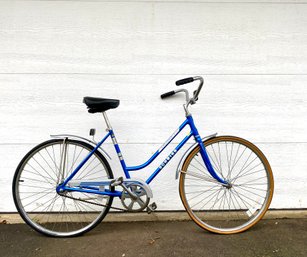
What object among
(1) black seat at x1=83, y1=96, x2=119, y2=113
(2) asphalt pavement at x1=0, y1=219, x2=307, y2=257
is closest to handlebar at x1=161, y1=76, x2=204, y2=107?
(1) black seat at x1=83, y1=96, x2=119, y2=113

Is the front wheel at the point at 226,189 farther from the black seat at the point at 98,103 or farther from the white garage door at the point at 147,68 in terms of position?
the black seat at the point at 98,103

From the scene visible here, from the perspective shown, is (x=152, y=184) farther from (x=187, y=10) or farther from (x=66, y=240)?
(x=187, y=10)

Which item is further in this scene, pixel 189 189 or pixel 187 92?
pixel 189 189

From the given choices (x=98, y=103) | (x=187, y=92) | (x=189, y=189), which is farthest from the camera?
(x=189, y=189)

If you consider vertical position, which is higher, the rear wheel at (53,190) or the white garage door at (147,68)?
the white garage door at (147,68)

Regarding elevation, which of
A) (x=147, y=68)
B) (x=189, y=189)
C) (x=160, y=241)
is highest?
(x=147, y=68)

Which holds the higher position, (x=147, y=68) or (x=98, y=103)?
(x=147, y=68)

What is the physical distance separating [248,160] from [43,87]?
217cm

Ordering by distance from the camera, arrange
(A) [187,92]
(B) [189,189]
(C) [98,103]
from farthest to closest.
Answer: (B) [189,189] < (A) [187,92] < (C) [98,103]

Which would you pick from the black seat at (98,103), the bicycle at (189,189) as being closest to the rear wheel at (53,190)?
the bicycle at (189,189)

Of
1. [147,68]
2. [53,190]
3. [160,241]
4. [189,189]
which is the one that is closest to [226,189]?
[189,189]

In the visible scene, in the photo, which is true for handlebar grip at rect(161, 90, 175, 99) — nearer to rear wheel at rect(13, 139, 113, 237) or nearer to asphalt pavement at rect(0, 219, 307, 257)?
rear wheel at rect(13, 139, 113, 237)

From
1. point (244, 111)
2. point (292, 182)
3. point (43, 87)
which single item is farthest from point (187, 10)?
point (292, 182)

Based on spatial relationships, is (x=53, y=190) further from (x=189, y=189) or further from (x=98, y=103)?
(x=189, y=189)
